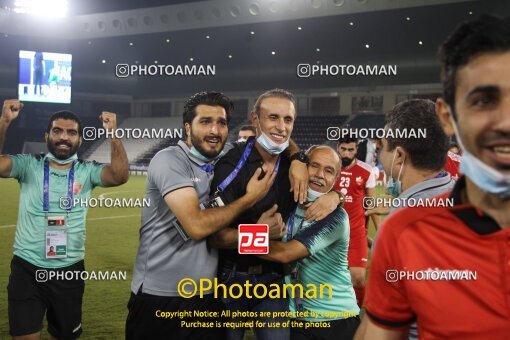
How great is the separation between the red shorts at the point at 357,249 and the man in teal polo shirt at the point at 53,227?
6.91 feet

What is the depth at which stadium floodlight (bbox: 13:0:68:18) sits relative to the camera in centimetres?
1706

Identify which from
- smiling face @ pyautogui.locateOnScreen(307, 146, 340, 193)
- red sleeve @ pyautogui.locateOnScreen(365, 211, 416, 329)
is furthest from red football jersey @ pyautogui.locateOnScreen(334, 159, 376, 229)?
red sleeve @ pyautogui.locateOnScreen(365, 211, 416, 329)

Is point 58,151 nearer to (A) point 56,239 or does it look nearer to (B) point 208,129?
(A) point 56,239

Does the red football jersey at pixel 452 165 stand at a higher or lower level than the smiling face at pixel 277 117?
lower

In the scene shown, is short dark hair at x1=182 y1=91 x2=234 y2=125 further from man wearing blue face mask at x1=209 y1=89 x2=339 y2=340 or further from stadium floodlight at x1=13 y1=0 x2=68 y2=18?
stadium floodlight at x1=13 y1=0 x2=68 y2=18

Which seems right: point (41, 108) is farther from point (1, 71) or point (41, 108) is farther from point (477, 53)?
point (477, 53)

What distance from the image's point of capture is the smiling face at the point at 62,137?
3016 mm

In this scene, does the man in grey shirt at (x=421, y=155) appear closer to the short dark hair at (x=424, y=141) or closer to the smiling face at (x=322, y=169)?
the short dark hair at (x=424, y=141)

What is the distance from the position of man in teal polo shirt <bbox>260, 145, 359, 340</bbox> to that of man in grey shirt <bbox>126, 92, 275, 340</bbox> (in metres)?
0.29

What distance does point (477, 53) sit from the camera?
3.25 feet

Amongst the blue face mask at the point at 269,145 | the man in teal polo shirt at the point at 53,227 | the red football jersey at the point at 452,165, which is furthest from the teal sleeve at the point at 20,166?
the red football jersey at the point at 452,165

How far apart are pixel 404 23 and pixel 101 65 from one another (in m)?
9.62

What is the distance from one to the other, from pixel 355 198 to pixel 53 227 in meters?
2.60

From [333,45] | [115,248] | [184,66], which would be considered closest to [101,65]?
[333,45]
